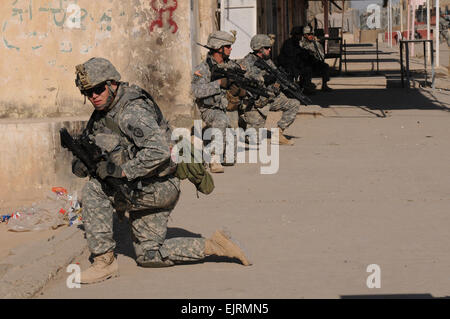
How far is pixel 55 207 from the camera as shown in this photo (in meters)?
7.77

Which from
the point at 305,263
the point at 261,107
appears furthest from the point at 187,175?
the point at 261,107

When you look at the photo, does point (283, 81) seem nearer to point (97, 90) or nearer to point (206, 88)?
point (206, 88)

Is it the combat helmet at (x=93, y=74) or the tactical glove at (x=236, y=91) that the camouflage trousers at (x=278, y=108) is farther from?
the combat helmet at (x=93, y=74)

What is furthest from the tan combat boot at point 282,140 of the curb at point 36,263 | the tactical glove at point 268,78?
the curb at point 36,263

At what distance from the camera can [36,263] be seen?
5488mm

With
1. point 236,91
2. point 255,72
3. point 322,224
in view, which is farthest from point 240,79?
point 322,224

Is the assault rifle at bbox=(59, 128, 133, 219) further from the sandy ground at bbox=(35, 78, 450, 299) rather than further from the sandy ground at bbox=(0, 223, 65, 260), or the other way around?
the sandy ground at bbox=(0, 223, 65, 260)

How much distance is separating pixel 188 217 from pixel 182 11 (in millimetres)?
4766

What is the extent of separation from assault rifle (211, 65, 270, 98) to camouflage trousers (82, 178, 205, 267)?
13.0 feet

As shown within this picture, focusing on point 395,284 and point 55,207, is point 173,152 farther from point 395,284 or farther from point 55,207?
point 55,207

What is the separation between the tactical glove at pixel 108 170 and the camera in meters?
4.84

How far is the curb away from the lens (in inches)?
193

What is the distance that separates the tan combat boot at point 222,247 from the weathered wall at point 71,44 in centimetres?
600
